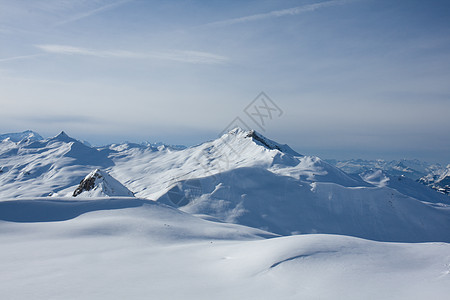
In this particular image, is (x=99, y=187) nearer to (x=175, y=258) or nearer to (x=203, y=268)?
(x=175, y=258)

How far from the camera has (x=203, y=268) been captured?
10422 millimetres

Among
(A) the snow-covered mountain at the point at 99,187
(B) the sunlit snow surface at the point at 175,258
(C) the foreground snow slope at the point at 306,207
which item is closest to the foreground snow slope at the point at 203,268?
(B) the sunlit snow surface at the point at 175,258

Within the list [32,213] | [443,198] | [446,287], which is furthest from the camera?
[443,198]

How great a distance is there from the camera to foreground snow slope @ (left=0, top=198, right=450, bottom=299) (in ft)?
25.8

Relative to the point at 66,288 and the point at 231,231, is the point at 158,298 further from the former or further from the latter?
the point at 231,231

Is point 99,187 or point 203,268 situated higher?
point 203,268

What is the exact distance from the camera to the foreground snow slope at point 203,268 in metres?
7.87

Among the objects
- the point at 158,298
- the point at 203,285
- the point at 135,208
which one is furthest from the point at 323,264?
the point at 135,208

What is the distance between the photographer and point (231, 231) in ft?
63.5

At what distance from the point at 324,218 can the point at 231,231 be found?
111ft

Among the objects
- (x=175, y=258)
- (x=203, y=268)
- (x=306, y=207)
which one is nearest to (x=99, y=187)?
(x=175, y=258)

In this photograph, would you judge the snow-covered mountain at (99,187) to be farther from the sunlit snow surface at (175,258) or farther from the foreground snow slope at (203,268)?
the foreground snow slope at (203,268)

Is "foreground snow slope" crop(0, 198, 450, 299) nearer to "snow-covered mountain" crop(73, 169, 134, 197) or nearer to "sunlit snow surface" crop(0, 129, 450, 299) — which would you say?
"sunlit snow surface" crop(0, 129, 450, 299)

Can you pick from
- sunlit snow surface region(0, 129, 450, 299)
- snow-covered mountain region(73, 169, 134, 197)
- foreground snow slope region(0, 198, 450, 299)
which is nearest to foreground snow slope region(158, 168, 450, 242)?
snow-covered mountain region(73, 169, 134, 197)
